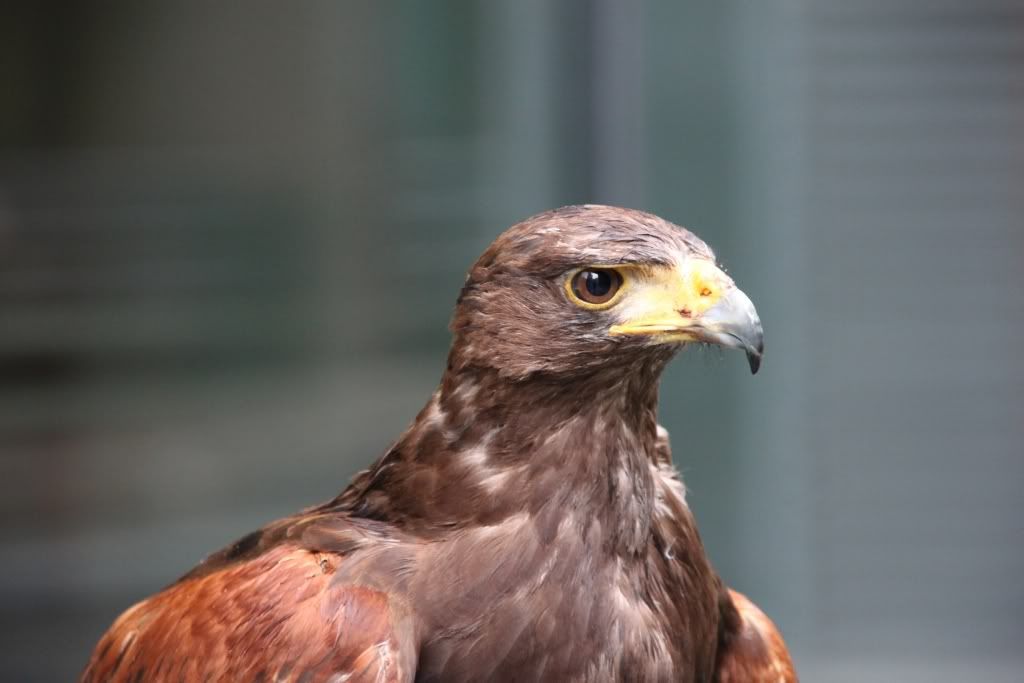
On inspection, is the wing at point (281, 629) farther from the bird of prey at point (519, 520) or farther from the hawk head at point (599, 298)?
the hawk head at point (599, 298)

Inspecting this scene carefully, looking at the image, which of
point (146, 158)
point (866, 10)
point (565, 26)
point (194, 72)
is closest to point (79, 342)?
point (146, 158)

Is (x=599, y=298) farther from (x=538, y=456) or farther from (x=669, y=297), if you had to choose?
(x=538, y=456)

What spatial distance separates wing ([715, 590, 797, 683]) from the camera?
9.46ft

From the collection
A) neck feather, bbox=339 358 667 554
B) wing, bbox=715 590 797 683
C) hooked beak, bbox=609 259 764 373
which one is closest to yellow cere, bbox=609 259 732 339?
hooked beak, bbox=609 259 764 373

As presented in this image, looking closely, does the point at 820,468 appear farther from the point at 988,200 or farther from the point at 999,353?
the point at 988,200

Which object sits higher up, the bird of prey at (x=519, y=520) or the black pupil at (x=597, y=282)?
the black pupil at (x=597, y=282)

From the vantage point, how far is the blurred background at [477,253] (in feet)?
16.9

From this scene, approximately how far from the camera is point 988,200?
5.43 m

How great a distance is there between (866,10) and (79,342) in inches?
128

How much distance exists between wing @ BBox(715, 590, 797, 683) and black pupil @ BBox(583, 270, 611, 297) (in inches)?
33.2

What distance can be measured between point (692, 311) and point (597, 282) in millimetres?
167

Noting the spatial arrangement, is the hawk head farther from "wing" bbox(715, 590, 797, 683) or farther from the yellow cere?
"wing" bbox(715, 590, 797, 683)

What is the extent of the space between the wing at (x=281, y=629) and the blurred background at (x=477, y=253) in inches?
112

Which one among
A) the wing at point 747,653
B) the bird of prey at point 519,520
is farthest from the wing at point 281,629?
the wing at point 747,653
